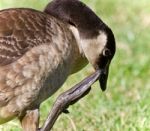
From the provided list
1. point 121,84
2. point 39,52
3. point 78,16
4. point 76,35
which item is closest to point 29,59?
point 39,52

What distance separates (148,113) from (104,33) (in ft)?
3.30

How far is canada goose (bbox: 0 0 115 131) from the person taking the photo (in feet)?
18.8

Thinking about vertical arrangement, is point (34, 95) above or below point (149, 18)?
above

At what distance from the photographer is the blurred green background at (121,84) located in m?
6.75

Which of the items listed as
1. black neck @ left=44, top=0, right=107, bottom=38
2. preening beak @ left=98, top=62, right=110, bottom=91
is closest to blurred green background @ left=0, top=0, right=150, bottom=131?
preening beak @ left=98, top=62, right=110, bottom=91

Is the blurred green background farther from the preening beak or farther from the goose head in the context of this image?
the goose head

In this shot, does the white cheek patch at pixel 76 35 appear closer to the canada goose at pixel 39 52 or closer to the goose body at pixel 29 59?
the canada goose at pixel 39 52

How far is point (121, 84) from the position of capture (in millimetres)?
8531

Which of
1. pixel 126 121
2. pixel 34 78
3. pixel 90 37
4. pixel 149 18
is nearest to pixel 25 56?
pixel 34 78

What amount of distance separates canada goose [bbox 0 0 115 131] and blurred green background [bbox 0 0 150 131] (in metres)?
0.71

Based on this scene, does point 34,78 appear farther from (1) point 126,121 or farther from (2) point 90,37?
(1) point 126,121

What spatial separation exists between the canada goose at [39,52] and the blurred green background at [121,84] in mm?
709

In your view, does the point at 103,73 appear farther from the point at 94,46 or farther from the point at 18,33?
the point at 18,33

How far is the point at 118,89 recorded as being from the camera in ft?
27.4
